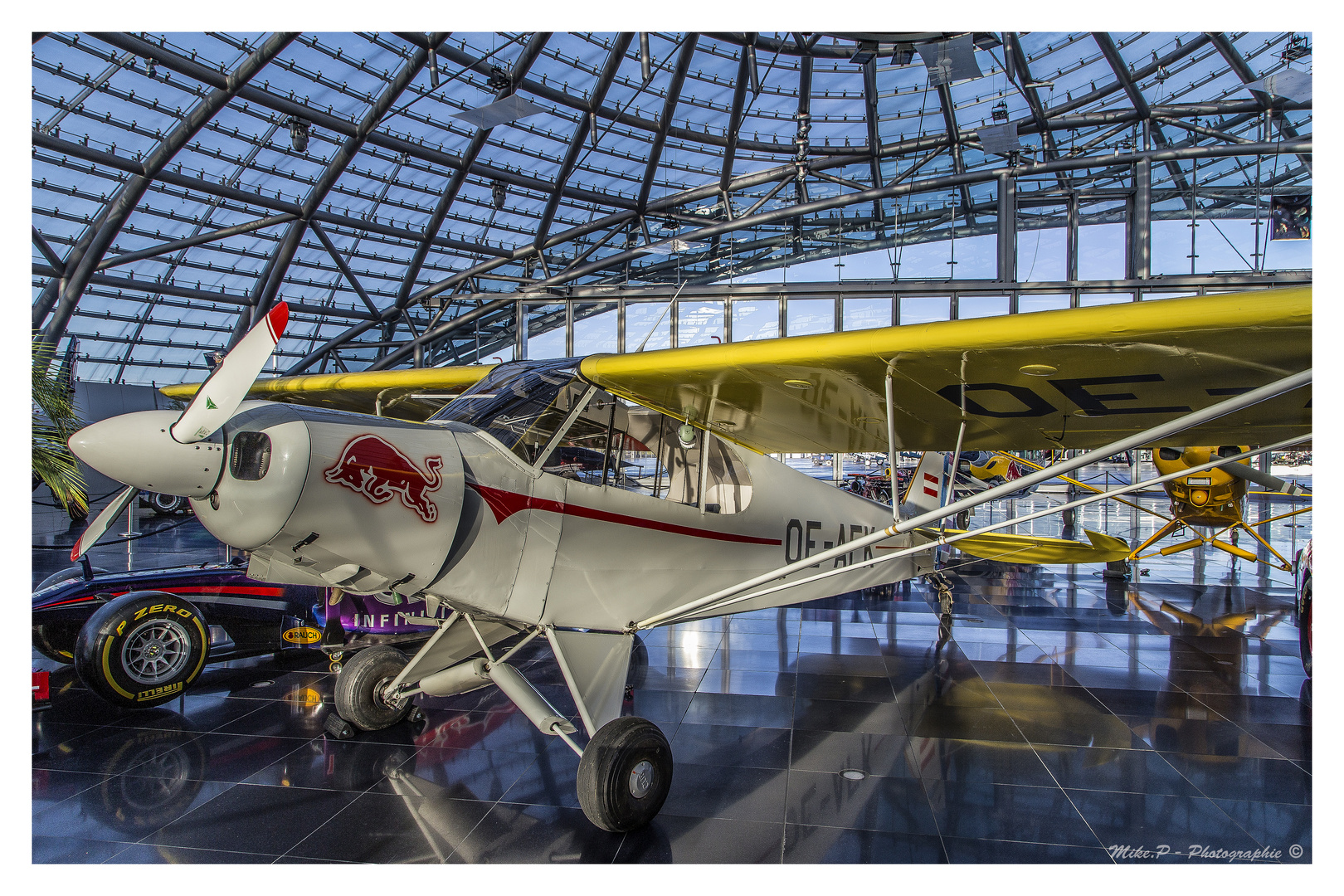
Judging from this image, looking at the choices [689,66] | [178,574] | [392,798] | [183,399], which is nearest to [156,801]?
[392,798]

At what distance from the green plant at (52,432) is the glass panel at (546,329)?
44.3ft

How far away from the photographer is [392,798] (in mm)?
3811

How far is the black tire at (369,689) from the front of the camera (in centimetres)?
459

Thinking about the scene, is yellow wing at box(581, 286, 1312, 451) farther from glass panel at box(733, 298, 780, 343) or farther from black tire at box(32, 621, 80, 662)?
glass panel at box(733, 298, 780, 343)

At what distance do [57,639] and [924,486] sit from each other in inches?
321

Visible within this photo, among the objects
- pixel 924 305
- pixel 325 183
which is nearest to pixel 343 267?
pixel 325 183

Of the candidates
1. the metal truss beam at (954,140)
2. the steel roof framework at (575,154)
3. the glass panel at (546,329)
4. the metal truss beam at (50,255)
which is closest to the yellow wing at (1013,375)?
the steel roof framework at (575,154)

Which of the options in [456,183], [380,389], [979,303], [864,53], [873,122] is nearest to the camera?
[380,389]

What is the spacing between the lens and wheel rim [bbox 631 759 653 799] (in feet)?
11.5

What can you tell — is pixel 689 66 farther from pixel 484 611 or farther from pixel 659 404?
pixel 484 611

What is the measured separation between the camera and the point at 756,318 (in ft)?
58.2

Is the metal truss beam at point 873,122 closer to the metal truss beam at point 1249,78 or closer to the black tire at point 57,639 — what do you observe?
the metal truss beam at point 1249,78

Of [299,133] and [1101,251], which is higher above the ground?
[299,133]

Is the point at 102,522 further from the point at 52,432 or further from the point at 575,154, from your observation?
the point at 575,154
